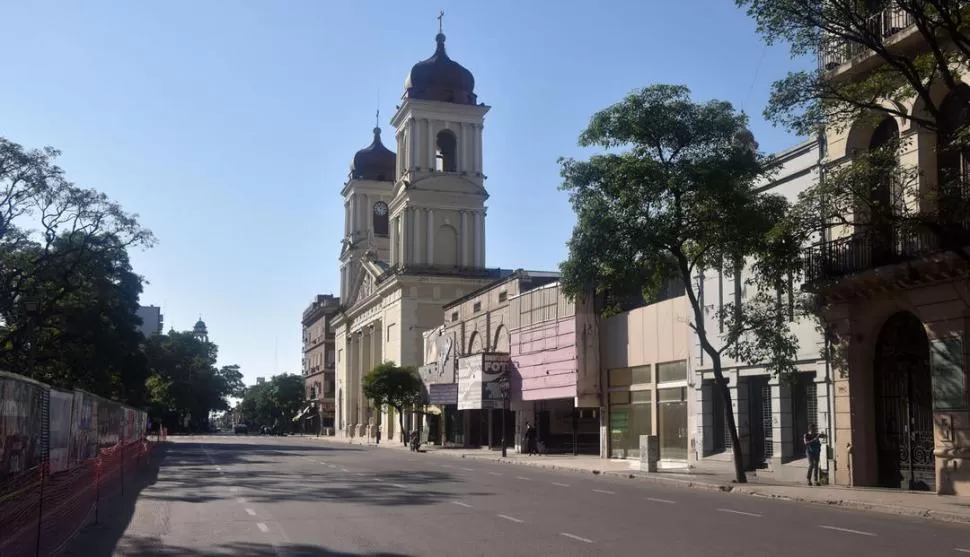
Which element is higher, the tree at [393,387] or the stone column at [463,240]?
the stone column at [463,240]

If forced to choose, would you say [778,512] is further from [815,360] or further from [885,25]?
[885,25]

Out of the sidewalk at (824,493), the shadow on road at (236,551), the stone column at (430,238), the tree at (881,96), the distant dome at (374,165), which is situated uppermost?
the distant dome at (374,165)

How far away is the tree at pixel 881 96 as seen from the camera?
17484 millimetres

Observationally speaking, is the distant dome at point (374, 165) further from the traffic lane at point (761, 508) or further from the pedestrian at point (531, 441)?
the traffic lane at point (761, 508)

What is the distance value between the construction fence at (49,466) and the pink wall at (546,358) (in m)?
17.7

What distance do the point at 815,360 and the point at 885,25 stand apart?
8.65m

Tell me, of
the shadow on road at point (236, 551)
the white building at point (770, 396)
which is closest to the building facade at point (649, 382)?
the white building at point (770, 396)

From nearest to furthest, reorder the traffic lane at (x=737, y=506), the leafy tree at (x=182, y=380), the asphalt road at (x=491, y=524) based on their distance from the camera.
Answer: the asphalt road at (x=491, y=524)
the traffic lane at (x=737, y=506)
the leafy tree at (x=182, y=380)

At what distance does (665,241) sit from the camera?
26.8 m

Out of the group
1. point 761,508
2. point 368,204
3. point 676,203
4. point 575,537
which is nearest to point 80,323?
Answer: point 676,203

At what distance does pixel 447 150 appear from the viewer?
285 ft

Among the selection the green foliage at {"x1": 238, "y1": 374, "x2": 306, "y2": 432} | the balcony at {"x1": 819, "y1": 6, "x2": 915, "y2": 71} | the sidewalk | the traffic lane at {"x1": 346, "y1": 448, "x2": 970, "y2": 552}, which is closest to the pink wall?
the sidewalk

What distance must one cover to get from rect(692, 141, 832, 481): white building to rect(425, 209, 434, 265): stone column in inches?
2028

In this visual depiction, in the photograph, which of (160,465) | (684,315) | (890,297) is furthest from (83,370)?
(890,297)
